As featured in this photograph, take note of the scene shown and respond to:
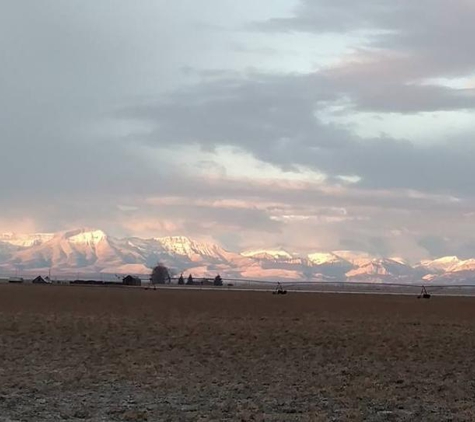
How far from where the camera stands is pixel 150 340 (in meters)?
26.1

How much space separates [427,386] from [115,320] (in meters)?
22.1

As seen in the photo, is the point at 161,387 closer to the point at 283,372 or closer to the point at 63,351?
the point at 283,372

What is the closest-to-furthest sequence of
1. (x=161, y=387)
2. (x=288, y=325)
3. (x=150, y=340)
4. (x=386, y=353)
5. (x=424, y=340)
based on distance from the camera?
(x=161, y=387) → (x=386, y=353) → (x=150, y=340) → (x=424, y=340) → (x=288, y=325)

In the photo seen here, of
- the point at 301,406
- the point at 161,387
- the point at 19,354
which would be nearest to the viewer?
the point at 301,406

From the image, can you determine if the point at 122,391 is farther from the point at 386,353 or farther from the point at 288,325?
the point at 288,325

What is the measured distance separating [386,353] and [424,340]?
215 inches

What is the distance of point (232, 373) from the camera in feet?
59.2

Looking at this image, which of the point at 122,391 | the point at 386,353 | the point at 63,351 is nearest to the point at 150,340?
the point at 63,351

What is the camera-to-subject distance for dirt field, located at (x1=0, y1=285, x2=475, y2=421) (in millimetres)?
13094

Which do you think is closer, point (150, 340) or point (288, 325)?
point (150, 340)

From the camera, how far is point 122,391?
49.6 ft

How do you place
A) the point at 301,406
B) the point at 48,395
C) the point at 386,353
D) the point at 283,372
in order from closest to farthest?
the point at 301,406 → the point at 48,395 → the point at 283,372 → the point at 386,353

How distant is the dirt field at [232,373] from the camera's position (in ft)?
43.0

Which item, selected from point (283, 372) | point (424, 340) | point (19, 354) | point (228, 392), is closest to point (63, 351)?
point (19, 354)
